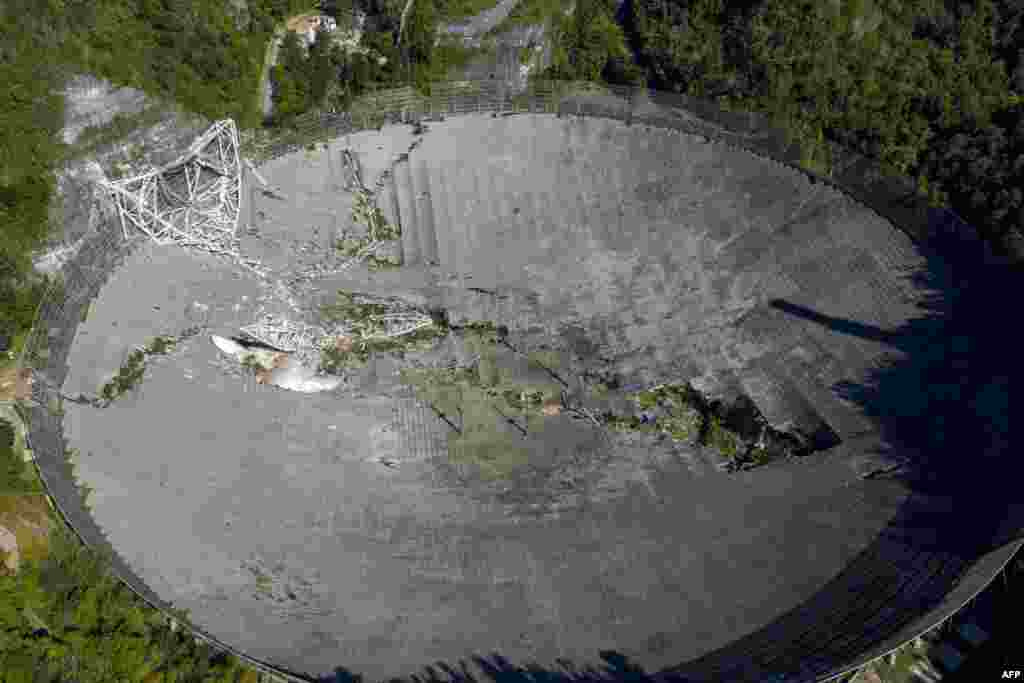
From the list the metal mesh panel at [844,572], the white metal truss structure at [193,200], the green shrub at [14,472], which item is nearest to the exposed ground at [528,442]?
the metal mesh panel at [844,572]

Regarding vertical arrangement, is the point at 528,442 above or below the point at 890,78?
below

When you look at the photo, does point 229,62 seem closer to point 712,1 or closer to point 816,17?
point 712,1

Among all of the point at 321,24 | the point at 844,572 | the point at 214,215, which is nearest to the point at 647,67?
the point at 321,24

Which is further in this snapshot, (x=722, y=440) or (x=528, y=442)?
(x=528, y=442)

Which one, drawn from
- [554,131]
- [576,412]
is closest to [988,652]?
[576,412]

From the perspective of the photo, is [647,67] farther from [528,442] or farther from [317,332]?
[528,442]

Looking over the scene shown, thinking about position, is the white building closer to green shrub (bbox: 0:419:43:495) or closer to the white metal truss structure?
the white metal truss structure

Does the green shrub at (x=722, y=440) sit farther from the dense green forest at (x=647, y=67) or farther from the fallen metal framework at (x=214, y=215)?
the dense green forest at (x=647, y=67)
